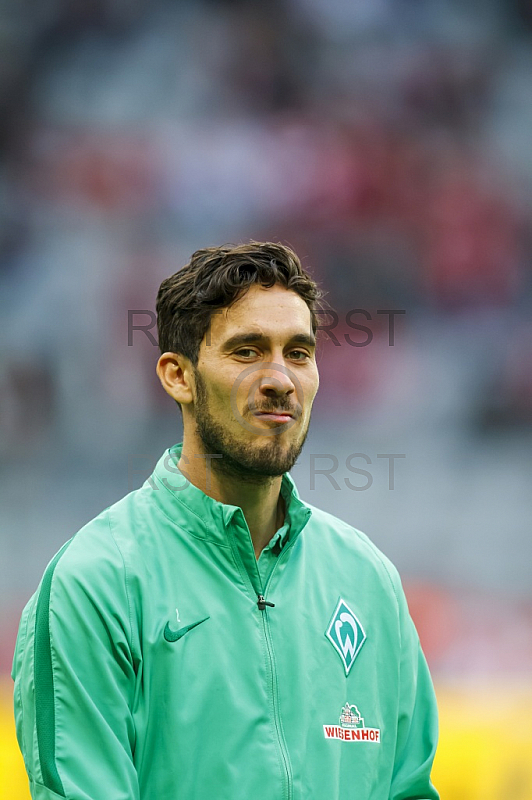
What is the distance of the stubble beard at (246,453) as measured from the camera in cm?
191

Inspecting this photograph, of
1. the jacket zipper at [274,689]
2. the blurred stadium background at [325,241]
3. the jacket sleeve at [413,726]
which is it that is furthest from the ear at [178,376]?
the blurred stadium background at [325,241]

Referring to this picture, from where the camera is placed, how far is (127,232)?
4609 mm

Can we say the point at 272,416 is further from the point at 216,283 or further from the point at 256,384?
the point at 216,283

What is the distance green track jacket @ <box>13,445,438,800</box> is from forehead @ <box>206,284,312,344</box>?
0.29 meters

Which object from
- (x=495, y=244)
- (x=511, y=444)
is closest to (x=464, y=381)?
(x=511, y=444)

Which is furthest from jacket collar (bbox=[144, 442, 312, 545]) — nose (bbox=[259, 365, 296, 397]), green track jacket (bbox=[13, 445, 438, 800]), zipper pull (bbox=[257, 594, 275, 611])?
nose (bbox=[259, 365, 296, 397])

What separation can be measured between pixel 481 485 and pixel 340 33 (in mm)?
2325

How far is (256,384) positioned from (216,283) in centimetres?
23

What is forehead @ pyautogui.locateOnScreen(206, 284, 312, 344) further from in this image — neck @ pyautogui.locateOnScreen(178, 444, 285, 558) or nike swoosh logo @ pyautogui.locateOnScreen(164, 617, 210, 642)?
nike swoosh logo @ pyautogui.locateOnScreen(164, 617, 210, 642)

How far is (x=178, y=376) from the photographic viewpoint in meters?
2.10

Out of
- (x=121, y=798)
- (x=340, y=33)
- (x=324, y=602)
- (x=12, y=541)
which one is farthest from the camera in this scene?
(x=340, y=33)

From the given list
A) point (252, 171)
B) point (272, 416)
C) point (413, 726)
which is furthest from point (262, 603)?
point (252, 171)

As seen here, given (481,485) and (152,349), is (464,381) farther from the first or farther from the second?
(152,349)

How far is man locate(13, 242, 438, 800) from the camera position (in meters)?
1.66
